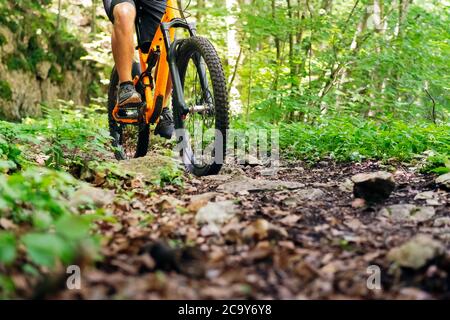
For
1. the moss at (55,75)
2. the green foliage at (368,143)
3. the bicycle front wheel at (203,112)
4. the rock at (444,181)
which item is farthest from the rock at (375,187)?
the moss at (55,75)

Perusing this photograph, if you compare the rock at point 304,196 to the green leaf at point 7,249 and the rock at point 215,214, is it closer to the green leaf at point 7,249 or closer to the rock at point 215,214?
the rock at point 215,214

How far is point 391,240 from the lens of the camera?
1.83 m

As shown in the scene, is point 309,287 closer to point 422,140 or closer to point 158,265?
point 158,265

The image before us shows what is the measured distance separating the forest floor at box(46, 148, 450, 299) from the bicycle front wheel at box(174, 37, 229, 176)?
0.70 meters

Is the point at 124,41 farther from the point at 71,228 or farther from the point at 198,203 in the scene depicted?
the point at 71,228

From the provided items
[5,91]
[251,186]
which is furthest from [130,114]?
[5,91]

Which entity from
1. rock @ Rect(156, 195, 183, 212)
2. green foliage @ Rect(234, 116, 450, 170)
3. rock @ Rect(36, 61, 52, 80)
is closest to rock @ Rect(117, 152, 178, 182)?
rock @ Rect(156, 195, 183, 212)

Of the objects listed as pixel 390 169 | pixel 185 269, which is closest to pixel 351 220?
pixel 185 269

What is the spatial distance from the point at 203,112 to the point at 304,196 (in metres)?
1.22

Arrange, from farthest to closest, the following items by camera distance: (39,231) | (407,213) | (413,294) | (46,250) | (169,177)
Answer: (169,177), (407,213), (39,231), (413,294), (46,250)

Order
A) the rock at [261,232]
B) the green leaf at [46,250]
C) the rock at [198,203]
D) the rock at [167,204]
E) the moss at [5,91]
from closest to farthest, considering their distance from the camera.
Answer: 1. the green leaf at [46,250]
2. the rock at [261,232]
3. the rock at [198,203]
4. the rock at [167,204]
5. the moss at [5,91]

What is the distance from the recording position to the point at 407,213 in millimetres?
2303

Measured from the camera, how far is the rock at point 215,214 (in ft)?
6.67

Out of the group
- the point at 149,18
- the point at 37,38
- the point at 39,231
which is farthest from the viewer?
the point at 37,38
